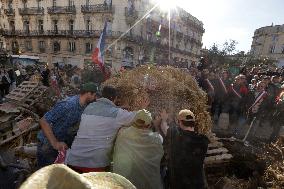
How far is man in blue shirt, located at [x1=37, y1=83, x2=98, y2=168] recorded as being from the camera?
13.7 feet

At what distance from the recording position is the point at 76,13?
46.5m

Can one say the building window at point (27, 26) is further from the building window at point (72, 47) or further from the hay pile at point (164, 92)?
the hay pile at point (164, 92)

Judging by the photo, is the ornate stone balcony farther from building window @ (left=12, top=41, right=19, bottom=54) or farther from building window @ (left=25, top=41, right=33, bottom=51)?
building window @ (left=12, top=41, right=19, bottom=54)

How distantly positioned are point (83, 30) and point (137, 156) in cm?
4475

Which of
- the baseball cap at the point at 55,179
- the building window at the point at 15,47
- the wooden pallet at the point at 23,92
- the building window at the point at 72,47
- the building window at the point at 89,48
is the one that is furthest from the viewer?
the building window at the point at 15,47

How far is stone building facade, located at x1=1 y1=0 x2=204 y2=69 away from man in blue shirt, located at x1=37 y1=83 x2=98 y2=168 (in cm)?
3816

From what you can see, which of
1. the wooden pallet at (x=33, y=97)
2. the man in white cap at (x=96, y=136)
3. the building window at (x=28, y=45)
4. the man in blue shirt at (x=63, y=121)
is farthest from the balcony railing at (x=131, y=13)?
the man in white cap at (x=96, y=136)

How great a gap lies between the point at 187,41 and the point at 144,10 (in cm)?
2024

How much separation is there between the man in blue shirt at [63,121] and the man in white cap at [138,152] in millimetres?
917

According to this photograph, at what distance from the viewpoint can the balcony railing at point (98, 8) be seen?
4316cm

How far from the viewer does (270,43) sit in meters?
64.4

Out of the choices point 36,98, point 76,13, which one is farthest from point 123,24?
point 36,98

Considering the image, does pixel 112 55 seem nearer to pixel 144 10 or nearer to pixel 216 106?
pixel 144 10

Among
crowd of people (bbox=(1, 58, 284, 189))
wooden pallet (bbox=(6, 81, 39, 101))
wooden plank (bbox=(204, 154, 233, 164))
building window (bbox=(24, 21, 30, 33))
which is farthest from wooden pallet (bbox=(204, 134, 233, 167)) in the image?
building window (bbox=(24, 21, 30, 33))
